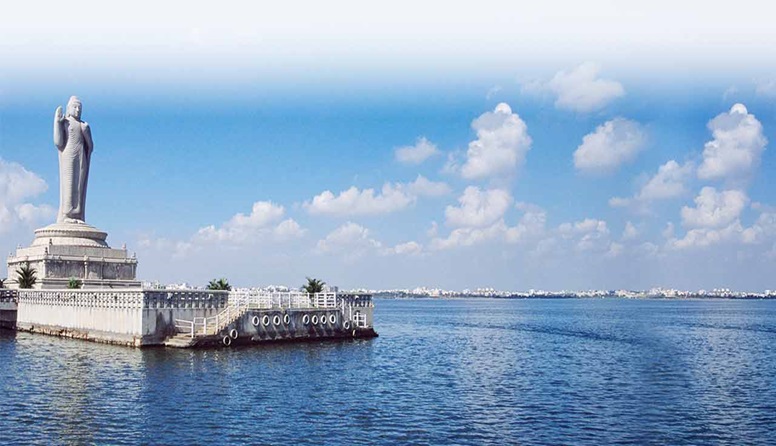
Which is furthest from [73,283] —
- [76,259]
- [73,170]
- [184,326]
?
[184,326]

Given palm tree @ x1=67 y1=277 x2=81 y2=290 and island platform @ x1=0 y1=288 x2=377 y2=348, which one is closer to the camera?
island platform @ x1=0 y1=288 x2=377 y2=348

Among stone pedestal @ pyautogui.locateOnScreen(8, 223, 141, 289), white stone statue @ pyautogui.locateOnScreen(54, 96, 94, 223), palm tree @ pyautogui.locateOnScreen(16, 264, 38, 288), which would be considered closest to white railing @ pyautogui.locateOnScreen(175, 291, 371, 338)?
stone pedestal @ pyautogui.locateOnScreen(8, 223, 141, 289)

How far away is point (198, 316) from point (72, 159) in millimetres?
39458

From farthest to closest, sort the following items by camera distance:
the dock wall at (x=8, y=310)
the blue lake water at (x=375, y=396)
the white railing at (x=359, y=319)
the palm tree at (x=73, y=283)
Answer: the dock wall at (x=8, y=310), the palm tree at (x=73, y=283), the white railing at (x=359, y=319), the blue lake water at (x=375, y=396)

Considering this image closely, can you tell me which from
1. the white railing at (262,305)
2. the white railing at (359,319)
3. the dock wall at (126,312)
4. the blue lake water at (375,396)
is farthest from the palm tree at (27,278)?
the white railing at (359,319)

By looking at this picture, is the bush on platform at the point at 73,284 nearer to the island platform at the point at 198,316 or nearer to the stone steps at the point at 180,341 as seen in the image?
the island platform at the point at 198,316

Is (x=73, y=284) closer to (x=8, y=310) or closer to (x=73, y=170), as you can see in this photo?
(x=8, y=310)

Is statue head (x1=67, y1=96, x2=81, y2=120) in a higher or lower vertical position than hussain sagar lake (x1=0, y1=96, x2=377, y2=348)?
higher

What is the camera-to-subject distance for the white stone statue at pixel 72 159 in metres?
83.4

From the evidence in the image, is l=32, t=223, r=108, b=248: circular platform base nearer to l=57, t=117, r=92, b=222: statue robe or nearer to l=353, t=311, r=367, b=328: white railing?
l=57, t=117, r=92, b=222: statue robe

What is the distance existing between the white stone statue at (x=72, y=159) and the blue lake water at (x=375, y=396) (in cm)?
3030

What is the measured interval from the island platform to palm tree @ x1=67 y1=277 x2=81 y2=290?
4465 millimetres

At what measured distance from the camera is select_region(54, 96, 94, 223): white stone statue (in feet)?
274

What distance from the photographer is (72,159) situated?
275ft
